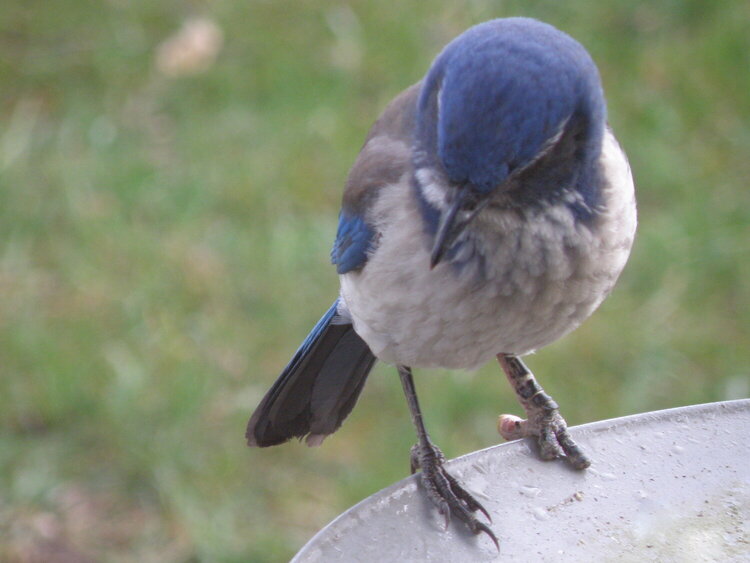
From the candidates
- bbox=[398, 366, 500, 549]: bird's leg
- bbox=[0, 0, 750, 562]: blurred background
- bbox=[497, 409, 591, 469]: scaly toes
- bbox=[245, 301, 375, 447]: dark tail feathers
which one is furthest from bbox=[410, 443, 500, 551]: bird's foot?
bbox=[0, 0, 750, 562]: blurred background

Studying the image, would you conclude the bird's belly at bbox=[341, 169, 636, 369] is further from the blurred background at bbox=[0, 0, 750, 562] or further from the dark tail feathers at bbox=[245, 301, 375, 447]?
the blurred background at bbox=[0, 0, 750, 562]

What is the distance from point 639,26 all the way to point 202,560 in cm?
364

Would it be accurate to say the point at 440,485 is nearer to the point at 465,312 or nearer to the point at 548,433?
the point at 548,433

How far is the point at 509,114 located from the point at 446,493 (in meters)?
0.88

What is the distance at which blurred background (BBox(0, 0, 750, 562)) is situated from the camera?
4.41 meters

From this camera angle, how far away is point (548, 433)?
3.02 metres

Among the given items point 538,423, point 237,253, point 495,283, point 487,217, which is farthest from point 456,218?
point 237,253

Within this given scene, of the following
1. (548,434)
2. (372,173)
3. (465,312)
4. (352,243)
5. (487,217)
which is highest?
(372,173)

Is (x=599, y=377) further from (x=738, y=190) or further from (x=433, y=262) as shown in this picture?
(x=433, y=262)

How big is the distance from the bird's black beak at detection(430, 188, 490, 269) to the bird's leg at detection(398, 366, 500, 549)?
53cm

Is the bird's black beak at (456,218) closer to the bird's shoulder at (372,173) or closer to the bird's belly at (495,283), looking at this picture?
the bird's belly at (495,283)

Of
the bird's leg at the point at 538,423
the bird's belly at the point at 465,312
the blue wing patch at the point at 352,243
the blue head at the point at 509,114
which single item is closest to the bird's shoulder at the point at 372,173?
the blue wing patch at the point at 352,243

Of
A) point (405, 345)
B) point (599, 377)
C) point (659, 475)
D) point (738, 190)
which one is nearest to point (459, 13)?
point (738, 190)

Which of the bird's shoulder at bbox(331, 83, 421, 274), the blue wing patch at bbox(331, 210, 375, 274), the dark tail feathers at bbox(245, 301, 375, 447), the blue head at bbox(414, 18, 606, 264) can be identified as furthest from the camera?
the dark tail feathers at bbox(245, 301, 375, 447)
